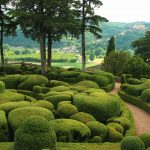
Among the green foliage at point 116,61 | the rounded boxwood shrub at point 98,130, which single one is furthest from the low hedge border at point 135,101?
the green foliage at point 116,61

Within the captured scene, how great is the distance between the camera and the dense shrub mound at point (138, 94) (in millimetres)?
30109

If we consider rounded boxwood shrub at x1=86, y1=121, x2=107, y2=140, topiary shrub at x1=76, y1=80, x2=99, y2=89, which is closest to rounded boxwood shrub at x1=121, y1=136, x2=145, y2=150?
rounded boxwood shrub at x1=86, y1=121, x2=107, y2=140

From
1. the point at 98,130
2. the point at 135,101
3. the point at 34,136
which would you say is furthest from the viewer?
the point at 135,101

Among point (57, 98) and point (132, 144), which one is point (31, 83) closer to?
point (57, 98)

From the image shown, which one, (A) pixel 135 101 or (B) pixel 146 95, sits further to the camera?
(A) pixel 135 101

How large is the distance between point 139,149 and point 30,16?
25.5 m

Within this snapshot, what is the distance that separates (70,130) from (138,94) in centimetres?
1475

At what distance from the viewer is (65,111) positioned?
21.8 meters

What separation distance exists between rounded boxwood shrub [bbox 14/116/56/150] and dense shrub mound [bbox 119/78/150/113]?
14408mm

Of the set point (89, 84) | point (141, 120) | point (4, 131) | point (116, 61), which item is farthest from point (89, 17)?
point (4, 131)

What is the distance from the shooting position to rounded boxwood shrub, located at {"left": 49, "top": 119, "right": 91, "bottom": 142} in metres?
18.8

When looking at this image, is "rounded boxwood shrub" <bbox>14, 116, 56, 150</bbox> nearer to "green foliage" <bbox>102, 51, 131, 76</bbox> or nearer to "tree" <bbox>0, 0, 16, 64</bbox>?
"tree" <bbox>0, 0, 16, 64</bbox>

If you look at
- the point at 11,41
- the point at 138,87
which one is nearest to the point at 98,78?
the point at 138,87

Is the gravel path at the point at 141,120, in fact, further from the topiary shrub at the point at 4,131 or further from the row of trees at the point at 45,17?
the row of trees at the point at 45,17
